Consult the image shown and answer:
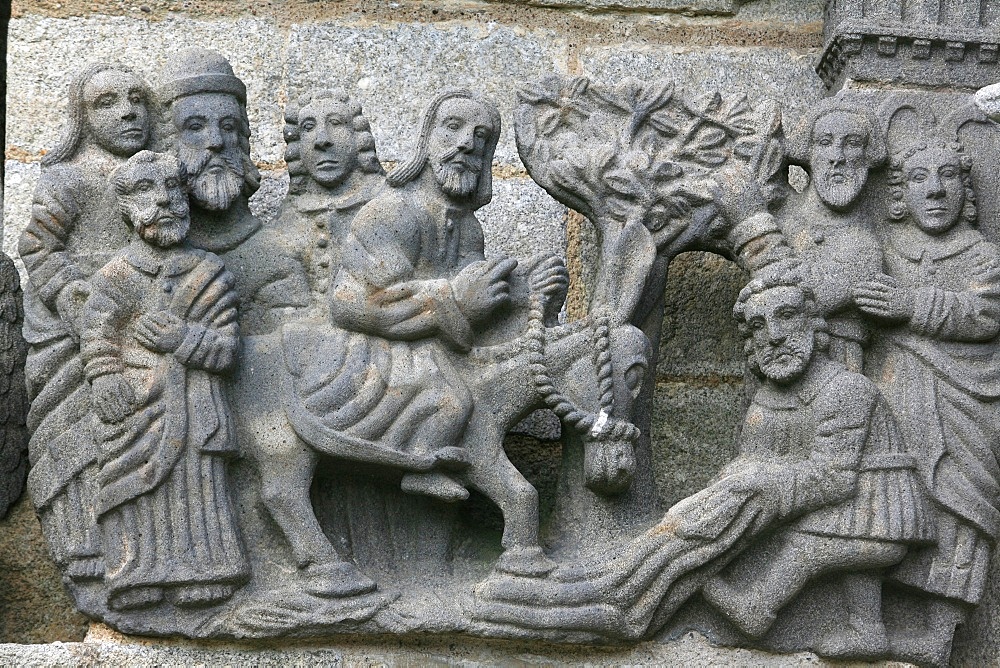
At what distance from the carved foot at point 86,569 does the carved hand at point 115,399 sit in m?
0.37

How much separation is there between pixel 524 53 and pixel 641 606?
1768 mm

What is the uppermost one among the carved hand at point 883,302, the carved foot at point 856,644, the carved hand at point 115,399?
the carved hand at point 883,302

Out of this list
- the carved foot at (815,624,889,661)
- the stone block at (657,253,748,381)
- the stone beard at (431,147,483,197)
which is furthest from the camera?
the stone block at (657,253,748,381)

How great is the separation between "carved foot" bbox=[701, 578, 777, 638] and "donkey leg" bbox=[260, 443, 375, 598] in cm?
85

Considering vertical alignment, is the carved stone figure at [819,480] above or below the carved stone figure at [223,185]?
below

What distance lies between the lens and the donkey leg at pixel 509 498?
16.5 ft

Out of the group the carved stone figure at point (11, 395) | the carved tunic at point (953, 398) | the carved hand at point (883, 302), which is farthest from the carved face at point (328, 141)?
the carved tunic at point (953, 398)

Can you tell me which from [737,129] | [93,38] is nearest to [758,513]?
[737,129]

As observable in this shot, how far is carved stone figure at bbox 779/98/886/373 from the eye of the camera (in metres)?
5.21

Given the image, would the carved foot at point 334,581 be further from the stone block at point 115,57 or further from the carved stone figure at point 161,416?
the stone block at point 115,57

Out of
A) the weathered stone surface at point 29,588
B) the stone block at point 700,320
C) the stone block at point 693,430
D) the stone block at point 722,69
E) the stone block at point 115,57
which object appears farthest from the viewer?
the stone block at point 722,69

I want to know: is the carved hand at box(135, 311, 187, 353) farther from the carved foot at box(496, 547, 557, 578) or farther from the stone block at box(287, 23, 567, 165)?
the stone block at box(287, 23, 567, 165)

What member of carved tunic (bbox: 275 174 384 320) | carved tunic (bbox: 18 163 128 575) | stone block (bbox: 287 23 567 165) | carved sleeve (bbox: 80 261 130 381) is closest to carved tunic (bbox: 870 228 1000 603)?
stone block (bbox: 287 23 567 165)

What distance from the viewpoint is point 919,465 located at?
511cm
